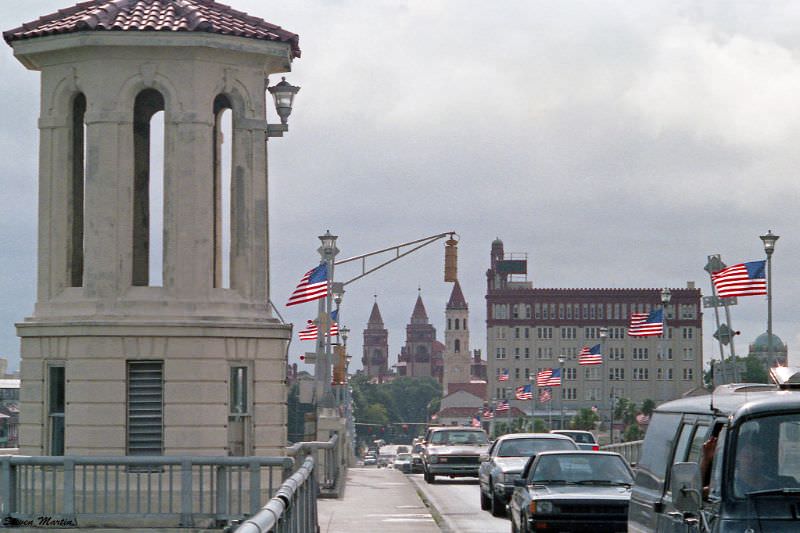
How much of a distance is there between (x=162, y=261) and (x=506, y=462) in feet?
26.2

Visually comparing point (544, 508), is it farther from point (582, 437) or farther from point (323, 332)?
point (582, 437)

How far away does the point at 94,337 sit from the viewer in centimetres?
2256

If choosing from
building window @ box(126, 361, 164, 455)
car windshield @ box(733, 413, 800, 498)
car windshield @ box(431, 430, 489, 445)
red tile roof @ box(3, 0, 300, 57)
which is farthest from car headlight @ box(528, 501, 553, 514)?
car windshield @ box(431, 430, 489, 445)

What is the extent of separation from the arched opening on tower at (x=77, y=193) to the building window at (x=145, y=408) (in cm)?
224

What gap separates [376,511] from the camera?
27.5 meters

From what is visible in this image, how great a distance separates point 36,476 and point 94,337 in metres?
3.00

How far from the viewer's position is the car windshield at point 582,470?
2098cm

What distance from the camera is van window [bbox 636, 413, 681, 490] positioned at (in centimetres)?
1171

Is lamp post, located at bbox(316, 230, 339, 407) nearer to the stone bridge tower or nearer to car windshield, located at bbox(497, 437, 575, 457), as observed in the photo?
car windshield, located at bbox(497, 437, 575, 457)

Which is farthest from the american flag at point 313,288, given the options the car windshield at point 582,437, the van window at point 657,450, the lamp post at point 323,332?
the van window at point 657,450

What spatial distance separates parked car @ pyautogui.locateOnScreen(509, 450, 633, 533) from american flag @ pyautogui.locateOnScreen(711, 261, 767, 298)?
25760 mm

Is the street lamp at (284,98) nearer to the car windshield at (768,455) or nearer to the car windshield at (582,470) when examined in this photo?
the car windshield at (582,470)

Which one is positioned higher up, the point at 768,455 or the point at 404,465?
the point at 768,455

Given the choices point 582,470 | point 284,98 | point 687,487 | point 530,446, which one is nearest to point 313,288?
point 530,446
